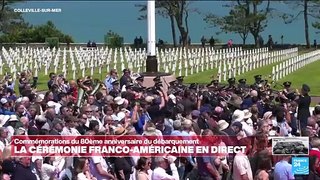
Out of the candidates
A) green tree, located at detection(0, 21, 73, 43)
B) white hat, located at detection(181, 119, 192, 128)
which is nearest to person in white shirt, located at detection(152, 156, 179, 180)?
white hat, located at detection(181, 119, 192, 128)

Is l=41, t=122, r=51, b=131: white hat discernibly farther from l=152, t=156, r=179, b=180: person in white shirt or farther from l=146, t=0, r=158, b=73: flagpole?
l=146, t=0, r=158, b=73: flagpole

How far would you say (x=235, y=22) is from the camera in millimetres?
74750

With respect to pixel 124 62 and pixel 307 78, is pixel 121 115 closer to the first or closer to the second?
pixel 307 78

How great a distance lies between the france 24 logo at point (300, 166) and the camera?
1150 centimetres

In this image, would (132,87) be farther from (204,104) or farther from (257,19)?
(257,19)

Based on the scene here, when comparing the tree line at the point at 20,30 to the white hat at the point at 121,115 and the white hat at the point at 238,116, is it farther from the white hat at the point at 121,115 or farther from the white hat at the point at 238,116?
the white hat at the point at 238,116

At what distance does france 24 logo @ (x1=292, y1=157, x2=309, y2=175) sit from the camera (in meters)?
11.5

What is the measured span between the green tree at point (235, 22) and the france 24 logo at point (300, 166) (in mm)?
62629

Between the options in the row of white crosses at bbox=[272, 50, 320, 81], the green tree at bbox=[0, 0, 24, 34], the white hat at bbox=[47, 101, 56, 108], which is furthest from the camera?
the green tree at bbox=[0, 0, 24, 34]

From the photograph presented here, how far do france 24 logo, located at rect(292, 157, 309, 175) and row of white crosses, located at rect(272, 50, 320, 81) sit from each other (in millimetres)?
26844

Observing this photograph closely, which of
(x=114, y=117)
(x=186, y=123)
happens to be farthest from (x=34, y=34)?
(x=186, y=123)

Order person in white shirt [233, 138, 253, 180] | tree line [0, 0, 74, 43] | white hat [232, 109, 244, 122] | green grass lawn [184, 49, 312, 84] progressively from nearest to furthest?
person in white shirt [233, 138, 253, 180] < white hat [232, 109, 244, 122] < green grass lawn [184, 49, 312, 84] < tree line [0, 0, 74, 43]

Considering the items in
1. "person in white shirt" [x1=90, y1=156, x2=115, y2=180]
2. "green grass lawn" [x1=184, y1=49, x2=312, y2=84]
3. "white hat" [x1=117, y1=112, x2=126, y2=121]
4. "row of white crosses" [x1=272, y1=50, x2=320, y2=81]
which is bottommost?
"green grass lawn" [x1=184, y1=49, x2=312, y2=84]

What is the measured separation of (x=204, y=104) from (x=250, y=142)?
4.12 m
